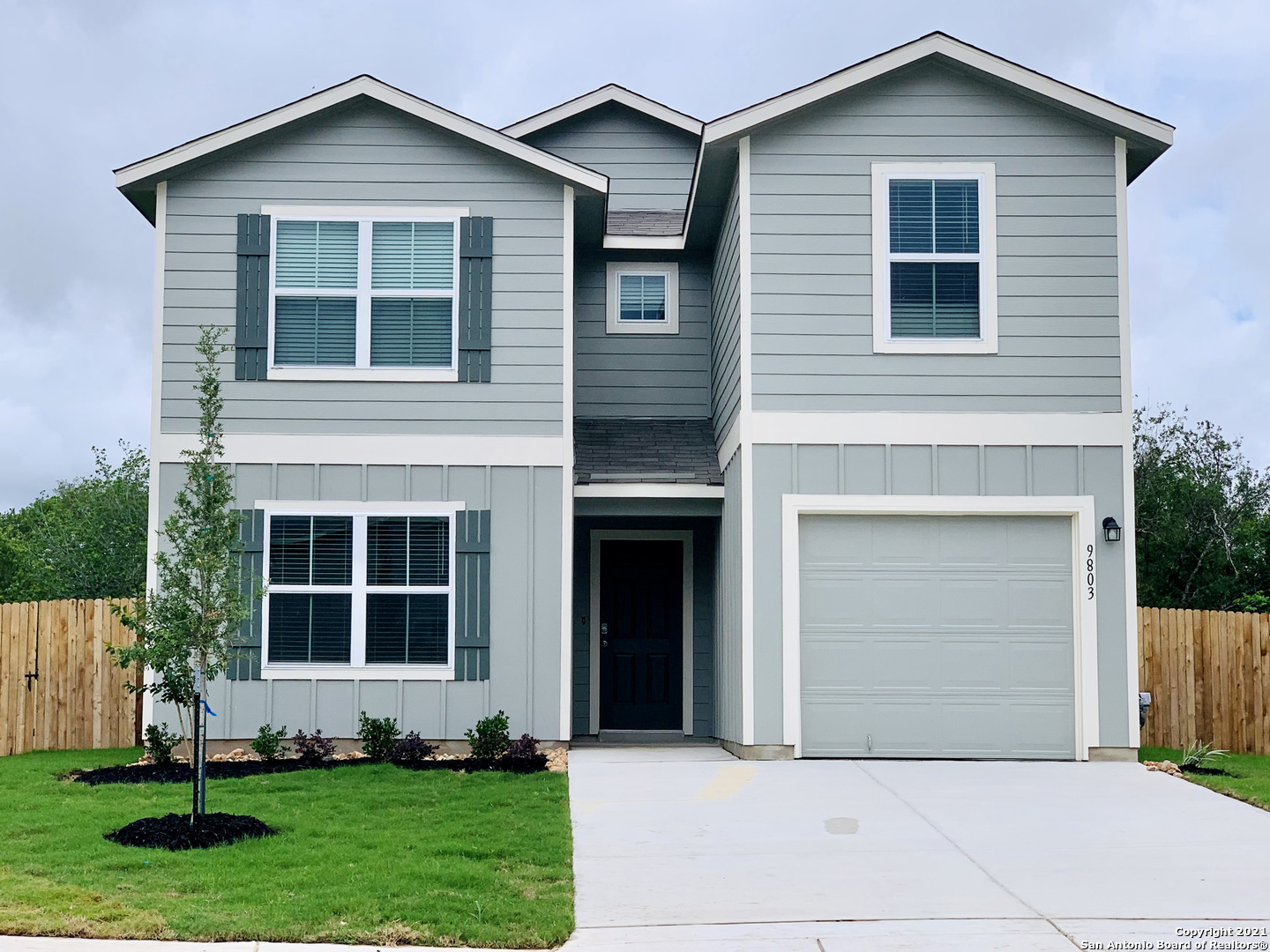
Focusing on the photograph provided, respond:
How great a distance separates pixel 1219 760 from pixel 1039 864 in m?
5.39

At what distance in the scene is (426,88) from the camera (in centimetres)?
2777

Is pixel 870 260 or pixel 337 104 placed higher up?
pixel 337 104

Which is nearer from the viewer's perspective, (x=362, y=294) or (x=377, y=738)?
(x=377, y=738)

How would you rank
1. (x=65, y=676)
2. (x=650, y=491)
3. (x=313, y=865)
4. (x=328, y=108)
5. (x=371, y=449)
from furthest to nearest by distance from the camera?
(x=65, y=676) → (x=650, y=491) → (x=328, y=108) → (x=371, y=449) → (x=313, y=865)

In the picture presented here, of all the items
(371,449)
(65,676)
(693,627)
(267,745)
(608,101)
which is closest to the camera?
(267,745)

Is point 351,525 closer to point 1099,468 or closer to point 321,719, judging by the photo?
point 321,719

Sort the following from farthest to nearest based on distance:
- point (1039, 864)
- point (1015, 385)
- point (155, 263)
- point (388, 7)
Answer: point (388, 7), point (155, 263), point (1015, 385), point (1039, 864)

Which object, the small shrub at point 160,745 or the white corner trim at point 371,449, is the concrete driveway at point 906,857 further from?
the small shrub at point 160,745

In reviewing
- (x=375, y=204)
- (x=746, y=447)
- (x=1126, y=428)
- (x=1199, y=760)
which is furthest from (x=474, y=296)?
(x=1199, y=760)

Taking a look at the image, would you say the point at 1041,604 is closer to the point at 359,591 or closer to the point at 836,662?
the point at 836,662

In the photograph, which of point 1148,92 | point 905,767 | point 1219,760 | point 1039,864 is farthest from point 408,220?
point 1148,92

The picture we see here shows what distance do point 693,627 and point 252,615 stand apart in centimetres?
458

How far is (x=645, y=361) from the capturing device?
538 inches

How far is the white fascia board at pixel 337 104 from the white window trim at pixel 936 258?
103 inches
